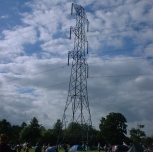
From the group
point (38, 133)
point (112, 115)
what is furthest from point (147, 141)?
point (38, 133)

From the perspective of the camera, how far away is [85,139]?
158ft

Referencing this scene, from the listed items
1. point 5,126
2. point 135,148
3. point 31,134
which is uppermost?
point 5,126

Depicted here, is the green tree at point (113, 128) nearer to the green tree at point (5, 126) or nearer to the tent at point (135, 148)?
the green tree at point (5, 126)

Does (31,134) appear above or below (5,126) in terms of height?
below

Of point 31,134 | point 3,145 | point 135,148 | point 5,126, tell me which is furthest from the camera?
point 5,126

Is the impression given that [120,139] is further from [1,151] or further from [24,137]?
[1,151]

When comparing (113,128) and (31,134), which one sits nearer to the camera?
(113,128)

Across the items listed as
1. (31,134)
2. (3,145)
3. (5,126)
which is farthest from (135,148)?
(5,126)

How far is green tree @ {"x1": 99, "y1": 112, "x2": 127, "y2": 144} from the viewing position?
10550 cm

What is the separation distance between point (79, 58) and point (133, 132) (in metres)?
101

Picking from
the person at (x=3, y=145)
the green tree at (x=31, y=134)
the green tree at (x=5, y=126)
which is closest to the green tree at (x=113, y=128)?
the green tree at (x=31, y=134)

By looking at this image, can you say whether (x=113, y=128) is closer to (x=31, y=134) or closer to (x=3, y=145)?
(x=31, y=134)

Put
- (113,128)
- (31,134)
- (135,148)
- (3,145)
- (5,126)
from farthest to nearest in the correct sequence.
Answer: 1. (5,126)
2. (31,134)
3. (113,128)
4. (135,148)
5. (3,145)

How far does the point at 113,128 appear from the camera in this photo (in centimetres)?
10819
